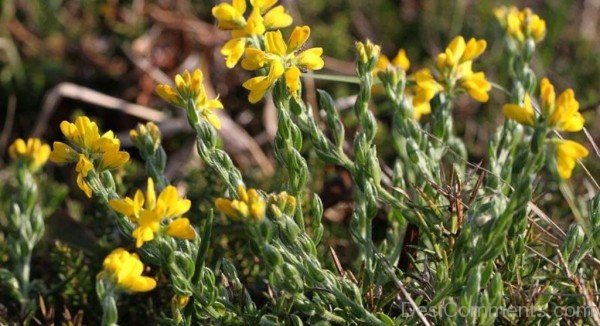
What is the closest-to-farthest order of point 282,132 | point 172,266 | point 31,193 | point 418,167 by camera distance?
point 172,266 < point 282,132 < point 418,167 < point 31,193

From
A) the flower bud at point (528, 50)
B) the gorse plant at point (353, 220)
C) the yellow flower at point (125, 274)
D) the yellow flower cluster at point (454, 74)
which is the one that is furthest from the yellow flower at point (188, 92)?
the flower bud at point (528, 50)

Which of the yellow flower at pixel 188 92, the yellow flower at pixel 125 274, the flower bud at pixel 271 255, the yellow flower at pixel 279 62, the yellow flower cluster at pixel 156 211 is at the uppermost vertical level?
the yellow flower at pixel 279 62

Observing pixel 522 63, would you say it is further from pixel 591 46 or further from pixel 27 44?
pixel 27 44

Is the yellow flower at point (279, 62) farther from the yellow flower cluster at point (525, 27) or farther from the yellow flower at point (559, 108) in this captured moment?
the yellow flower cluster at point (525, 27)

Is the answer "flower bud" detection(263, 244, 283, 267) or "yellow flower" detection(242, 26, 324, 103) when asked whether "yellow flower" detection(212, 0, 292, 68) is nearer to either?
"yellow flower" detection(242, 26, 324, 103)

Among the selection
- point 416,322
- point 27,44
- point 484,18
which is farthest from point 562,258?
point 27,44

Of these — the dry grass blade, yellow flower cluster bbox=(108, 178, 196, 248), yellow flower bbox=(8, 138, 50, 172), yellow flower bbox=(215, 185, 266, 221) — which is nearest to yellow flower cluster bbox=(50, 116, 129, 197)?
yellow flower cluster bbox=(108, 178, 196, 248)

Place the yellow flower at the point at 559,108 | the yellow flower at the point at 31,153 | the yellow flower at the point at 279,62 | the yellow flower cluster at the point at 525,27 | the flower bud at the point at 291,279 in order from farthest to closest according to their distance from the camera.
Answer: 1. the yellow flower cluster at the point at 525,27
2. the yellow flower at the point at 31,153
3. the yellow flower at the point at 279,62
4. the flower bud at the point at 291,279
5. the yellow flower at the point at 559,108
